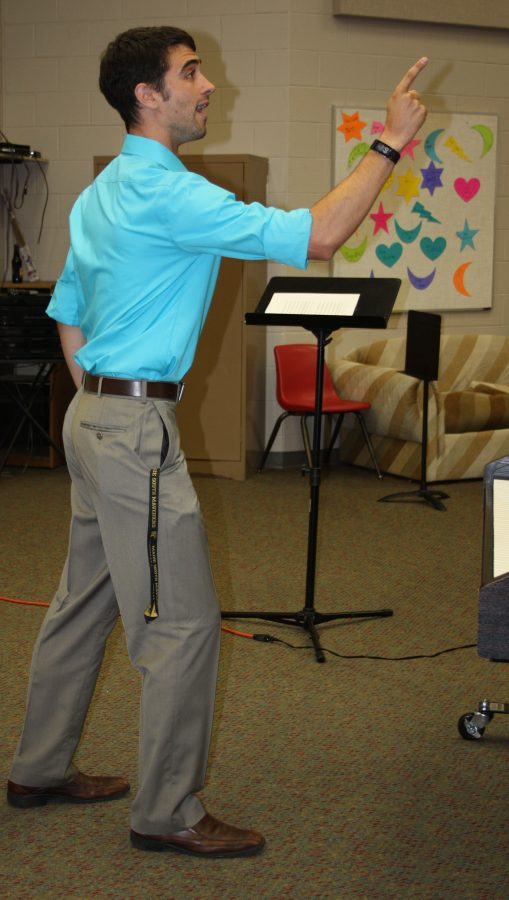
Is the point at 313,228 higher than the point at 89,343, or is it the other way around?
the point at 313,228

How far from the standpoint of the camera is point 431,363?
18.1 feet

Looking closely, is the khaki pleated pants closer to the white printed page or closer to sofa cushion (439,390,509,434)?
the white printed page

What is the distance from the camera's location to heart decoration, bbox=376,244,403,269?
6715 millimetres

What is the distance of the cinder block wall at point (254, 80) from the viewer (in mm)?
6367

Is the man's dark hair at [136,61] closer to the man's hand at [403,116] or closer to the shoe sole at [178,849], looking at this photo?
the man's hand at [403,116]

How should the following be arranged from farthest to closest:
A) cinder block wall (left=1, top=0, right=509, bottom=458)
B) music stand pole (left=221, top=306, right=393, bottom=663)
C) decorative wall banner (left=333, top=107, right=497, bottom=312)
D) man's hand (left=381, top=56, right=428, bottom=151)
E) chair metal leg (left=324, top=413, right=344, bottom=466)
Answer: decorative wall banner (left=333, top=107, right=497, bottom=312) → chair metal leg (left=324, top=413, right=344, bottom=466) → cinder block wall (left=1, top=0, right=509, bottom=458) → music stand pole (left=221, top=306, right=393, bottom=663) → man's hand (left=381, top=56, right=428, bottom=151)

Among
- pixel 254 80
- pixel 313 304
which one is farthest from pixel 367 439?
pixel 313 304

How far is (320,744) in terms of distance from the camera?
2.80m

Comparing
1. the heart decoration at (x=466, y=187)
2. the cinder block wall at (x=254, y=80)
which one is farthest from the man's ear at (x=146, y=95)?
the heart decoration at (x=466, y=187)

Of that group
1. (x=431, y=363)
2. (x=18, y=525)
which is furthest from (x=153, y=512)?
(x=431, y=363)

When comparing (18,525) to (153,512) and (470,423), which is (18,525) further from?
(153,512)

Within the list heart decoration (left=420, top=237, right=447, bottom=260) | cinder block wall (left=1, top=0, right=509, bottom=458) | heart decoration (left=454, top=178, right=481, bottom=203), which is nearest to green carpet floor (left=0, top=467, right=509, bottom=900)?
cinder block wall (left=1, top=0, right=509, bottom=458)

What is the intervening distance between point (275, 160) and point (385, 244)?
88 centimetres

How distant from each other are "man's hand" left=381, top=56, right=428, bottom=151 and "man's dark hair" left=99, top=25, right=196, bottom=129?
17.4 inches
